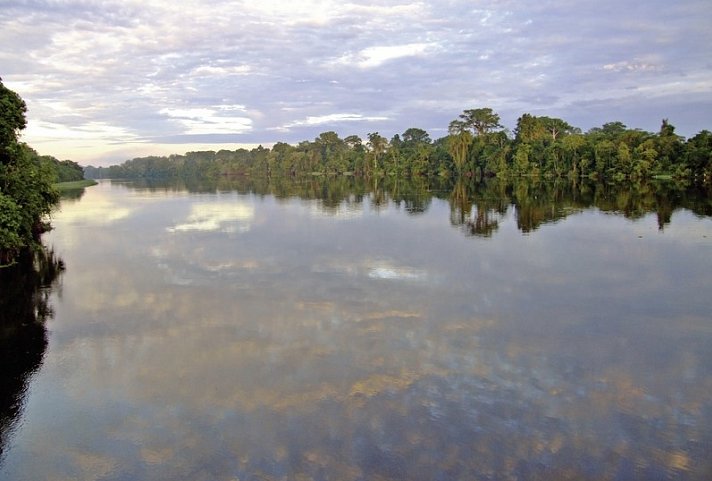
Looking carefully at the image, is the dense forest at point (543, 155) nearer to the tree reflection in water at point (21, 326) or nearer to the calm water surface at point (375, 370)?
the calm water surface at point (375, 370)

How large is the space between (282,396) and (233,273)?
13.0 meters

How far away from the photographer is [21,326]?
17047mm

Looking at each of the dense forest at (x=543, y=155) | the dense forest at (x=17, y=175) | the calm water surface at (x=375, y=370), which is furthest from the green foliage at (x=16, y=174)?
the dense forest at (x=543, y=155)

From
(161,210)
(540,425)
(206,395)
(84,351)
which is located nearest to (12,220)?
(84,351)

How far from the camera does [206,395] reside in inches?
478

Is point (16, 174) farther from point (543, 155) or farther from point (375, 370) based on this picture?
point (543, 155)

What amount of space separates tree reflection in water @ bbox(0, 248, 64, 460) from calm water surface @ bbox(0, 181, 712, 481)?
0.15 meters

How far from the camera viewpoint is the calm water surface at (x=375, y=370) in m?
9.68

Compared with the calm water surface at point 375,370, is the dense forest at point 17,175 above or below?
above

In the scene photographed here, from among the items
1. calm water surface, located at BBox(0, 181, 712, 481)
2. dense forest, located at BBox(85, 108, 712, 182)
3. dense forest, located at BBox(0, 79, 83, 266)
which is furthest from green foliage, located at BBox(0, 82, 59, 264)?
dense forest, located at BBox(85, 108, 712, 182)

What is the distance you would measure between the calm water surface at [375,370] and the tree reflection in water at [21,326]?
0.50ft

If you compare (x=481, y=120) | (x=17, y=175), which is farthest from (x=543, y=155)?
(x=17, y=175)

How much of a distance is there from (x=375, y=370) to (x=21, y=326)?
11552 millimetres

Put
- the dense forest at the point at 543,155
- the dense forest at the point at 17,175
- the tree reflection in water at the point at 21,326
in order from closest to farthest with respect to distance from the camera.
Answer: the tree reflection in water at the point at 21,326 → the dense forest at the point at 17,175 → the dense forest at the point at 543,155
